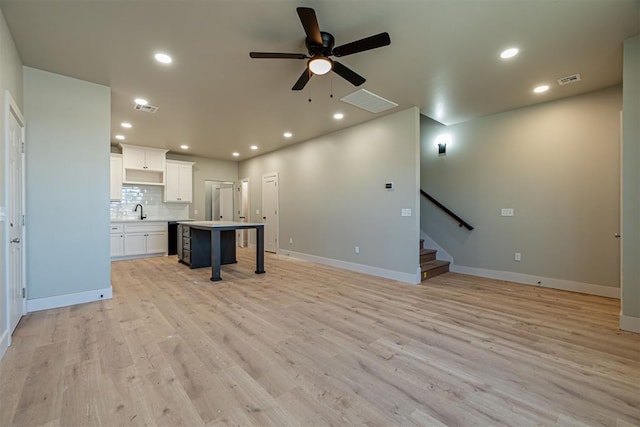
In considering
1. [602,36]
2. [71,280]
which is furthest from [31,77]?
[602,36]

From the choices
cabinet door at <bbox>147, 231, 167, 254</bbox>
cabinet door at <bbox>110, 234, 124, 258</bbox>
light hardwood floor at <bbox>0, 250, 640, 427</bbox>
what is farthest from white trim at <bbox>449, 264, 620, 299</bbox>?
cabinet door at <bbox>110, 234, 124, 258</bbox>

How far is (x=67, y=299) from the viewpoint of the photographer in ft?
11.2

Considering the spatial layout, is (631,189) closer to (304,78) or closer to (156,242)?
(304,78)

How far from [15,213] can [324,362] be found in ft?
10.6

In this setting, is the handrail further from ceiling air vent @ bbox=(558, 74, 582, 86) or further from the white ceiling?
ceiling air vent @ bbox=(558, 74, 582, 86)

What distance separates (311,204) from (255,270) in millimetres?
1982

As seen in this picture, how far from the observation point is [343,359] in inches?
86.1

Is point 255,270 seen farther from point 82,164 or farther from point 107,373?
point 107,373

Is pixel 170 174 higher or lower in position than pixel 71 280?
higher

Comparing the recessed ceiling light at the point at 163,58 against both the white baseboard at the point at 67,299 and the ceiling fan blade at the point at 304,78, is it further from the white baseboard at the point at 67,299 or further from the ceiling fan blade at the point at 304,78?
the white baseboard at the point at 67,299

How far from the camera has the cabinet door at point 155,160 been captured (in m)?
7.12

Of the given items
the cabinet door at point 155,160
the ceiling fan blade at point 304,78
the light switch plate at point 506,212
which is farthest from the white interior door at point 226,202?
the light switch plate at point 506,212

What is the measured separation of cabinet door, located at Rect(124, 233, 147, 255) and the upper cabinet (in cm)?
132

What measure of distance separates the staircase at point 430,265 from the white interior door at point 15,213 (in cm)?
490
